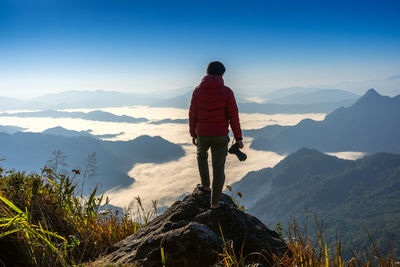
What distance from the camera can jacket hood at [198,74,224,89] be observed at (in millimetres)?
5695

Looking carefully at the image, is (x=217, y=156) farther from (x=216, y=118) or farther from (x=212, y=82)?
(x=212, y=82)

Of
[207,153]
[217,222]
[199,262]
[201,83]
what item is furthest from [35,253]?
[201,83]

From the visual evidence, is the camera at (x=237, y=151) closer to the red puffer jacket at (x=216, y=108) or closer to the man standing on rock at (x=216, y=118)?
the man standing on rock at (x=216, y=118)

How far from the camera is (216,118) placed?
567cm

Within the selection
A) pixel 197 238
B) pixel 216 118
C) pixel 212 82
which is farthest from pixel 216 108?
pixel 197 238

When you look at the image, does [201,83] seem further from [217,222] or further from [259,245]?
[259,245]

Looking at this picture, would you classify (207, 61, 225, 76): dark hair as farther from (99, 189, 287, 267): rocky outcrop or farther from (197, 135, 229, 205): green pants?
(99, 189, 287, 267): rocky outcrop

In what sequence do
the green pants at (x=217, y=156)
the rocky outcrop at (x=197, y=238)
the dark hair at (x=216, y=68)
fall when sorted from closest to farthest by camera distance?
the rocky outcrop at (x=197, y=238), the green pants at (x=217, y=156), the dark hair at (x=216, y=68)

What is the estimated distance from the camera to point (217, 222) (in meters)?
5.01

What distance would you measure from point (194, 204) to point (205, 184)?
81 centimetres

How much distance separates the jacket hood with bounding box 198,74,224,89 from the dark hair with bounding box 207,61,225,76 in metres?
0.09

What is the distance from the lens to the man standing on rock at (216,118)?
565 centimetres

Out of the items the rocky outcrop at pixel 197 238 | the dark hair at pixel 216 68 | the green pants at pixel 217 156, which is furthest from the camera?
the dark hair at pixel 216 68

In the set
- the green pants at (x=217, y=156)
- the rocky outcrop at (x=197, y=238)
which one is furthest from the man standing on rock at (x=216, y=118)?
the rocky outcrop at (x=197, y=238)
